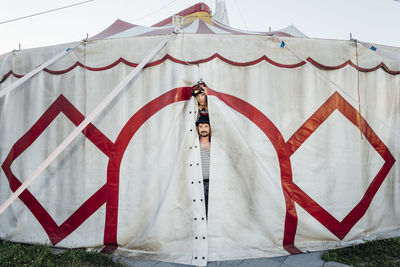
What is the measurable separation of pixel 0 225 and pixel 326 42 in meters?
4.36

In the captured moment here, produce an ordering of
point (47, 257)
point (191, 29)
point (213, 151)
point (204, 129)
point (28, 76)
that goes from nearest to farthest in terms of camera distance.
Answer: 1. point (28, 76)
2. point (47, 257)
3. point (213, 151)
4. point (204, 129)
5. point (191, 29)

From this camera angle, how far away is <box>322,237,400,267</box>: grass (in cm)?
219

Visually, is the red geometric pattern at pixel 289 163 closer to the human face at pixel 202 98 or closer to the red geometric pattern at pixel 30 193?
the human face at pixel 202 98

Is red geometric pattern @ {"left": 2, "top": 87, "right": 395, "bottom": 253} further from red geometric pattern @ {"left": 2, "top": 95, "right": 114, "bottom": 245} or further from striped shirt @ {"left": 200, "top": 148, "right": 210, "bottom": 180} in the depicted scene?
striped shirt @ {"left": 200, "top": 148, "right": 210, "bottom": 180}

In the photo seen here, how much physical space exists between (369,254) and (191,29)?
310 centimetres

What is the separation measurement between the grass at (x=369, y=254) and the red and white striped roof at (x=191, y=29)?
245 centimetres

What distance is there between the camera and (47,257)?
7.51 ft

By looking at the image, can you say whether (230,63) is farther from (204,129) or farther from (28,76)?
(28,76)

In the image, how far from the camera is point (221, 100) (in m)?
2.51

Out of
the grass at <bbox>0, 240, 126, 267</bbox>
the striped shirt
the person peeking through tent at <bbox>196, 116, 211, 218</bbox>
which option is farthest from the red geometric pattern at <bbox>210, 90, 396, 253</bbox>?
the grass at <bbox>0, 240, 126, 267</bbox>

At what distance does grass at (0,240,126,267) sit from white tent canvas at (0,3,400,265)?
17 centimetres

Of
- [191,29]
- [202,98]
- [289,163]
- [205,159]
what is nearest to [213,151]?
[205,159]

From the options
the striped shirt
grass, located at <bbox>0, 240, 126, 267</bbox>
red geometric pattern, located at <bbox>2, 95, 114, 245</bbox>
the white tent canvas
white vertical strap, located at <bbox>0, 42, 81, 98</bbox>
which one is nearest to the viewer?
white vertical strap, located at <bbox>0, 42, 81, 98</bbox>

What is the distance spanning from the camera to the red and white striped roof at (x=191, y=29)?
285 cm
